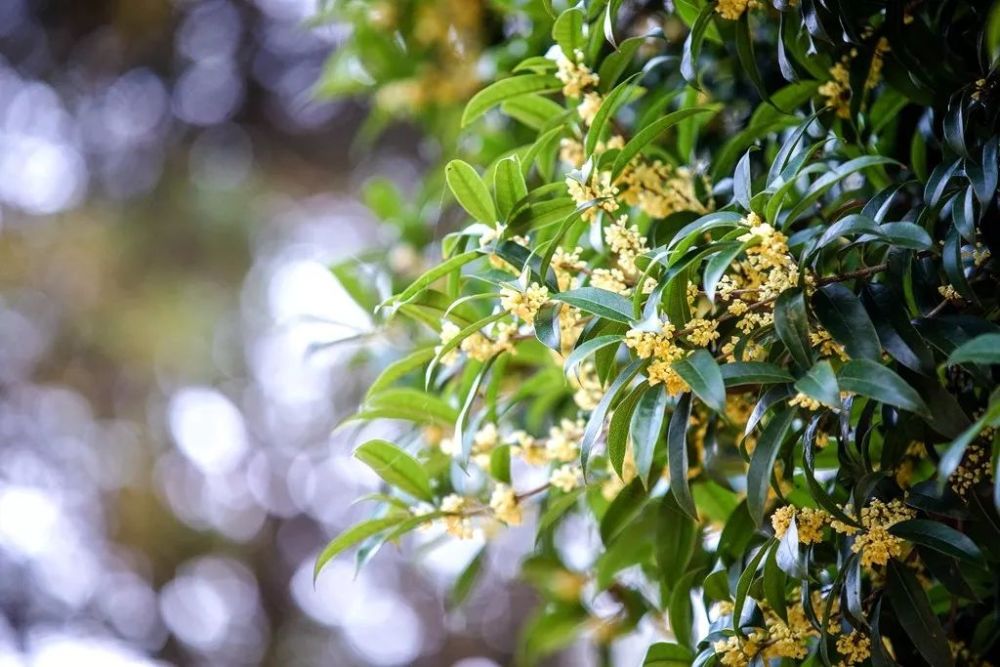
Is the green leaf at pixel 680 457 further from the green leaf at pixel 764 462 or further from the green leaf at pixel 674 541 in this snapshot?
the green leaf at pixel 674 541

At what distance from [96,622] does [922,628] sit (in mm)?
2072

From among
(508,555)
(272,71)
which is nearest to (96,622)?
(508,555)

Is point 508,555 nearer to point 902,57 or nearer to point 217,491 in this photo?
point 217,491

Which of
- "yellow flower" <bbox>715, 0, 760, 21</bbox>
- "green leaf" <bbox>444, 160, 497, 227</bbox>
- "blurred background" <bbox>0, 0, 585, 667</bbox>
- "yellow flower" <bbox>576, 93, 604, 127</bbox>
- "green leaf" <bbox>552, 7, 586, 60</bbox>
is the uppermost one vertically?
"green leaf" <bbox>552, 7, 586, 60</bbox>

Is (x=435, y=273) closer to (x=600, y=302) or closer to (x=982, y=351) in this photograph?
(x=600, y=302)

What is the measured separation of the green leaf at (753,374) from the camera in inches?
22.6

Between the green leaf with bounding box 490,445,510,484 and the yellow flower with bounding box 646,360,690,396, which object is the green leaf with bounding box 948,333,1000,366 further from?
the green leaf with bounding box 490,445,510,484

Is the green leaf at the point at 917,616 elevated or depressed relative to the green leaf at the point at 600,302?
depressed

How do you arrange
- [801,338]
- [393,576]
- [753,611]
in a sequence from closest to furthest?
[801,338], [753,611], [393,576]

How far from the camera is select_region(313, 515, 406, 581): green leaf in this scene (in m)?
0.77

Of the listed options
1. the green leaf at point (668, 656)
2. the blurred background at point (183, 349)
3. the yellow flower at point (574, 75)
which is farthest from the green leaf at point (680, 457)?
the blurred background at point (183, 349)

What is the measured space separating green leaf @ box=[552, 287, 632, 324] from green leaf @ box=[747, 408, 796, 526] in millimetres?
121

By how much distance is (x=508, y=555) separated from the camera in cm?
215

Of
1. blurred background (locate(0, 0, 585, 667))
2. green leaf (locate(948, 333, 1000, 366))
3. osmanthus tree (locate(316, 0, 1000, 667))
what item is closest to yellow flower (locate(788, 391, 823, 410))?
osmanthus tree (locate(316, 0, 1000, 667))
